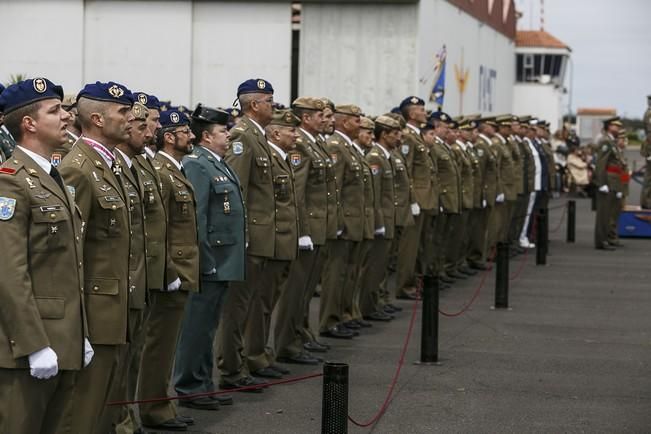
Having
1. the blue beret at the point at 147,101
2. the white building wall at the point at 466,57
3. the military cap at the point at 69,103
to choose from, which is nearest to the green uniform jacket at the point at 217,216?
the blue beret at the point at 147,101

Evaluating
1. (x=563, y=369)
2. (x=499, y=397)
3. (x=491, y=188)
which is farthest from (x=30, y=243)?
(x=491, y=188)

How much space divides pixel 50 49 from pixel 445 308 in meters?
19.3

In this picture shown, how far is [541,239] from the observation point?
20.7 meters

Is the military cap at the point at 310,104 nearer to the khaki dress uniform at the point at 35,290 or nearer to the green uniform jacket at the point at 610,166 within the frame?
the khaki dress uniform at the point at 35,290

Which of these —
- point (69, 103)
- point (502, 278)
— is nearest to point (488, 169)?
point (502, 278)

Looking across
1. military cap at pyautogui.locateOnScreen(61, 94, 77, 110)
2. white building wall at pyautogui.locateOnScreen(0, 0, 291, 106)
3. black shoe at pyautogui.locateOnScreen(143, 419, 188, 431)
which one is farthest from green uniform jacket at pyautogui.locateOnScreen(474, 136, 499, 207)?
white building wall at pyautogui.locateOnScreen(0, 0, 291, 106)

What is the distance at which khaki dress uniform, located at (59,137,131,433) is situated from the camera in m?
6.56

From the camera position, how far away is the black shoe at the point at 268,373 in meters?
10.3

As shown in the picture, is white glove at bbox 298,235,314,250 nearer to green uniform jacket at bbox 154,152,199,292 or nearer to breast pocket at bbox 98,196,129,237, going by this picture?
green uniform jacket at bbox 154,152,199,292

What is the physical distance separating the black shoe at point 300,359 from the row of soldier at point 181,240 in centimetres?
2

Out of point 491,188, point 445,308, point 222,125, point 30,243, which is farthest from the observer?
point 491,188

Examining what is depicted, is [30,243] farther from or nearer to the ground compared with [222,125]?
nearer to the ground

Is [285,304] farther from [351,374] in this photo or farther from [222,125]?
[222,125]

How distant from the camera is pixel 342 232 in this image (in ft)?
41.0
